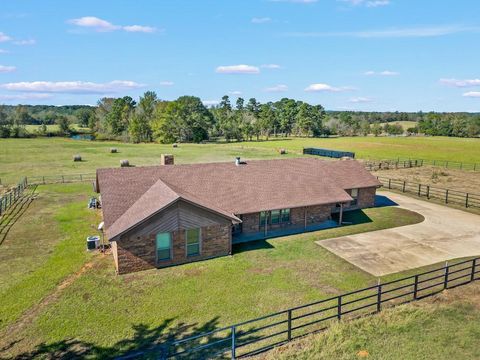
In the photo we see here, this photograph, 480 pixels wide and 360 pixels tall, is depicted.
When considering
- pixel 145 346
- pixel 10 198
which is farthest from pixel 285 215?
pixel 10 198

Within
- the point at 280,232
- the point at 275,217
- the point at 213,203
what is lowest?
the point at 280,232

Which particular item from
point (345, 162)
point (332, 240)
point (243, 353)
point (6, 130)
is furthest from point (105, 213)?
point (6, 130)

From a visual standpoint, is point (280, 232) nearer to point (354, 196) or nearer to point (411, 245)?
point (411, 245)

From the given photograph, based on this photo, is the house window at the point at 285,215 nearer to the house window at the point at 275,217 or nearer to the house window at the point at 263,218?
the house window at the point at 275,217

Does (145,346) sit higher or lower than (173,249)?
lower

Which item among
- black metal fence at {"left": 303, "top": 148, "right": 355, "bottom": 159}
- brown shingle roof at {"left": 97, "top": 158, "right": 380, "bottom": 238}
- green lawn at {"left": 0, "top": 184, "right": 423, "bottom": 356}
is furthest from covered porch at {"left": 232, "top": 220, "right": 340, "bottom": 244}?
black metal fence at {"left": 303, "top": 148, "right": 355, "bottom": 159}

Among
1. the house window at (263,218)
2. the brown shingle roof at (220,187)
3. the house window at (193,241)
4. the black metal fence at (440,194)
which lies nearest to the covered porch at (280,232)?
the house window at (263,218)

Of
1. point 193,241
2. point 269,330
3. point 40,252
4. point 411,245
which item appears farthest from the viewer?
point 411,245
